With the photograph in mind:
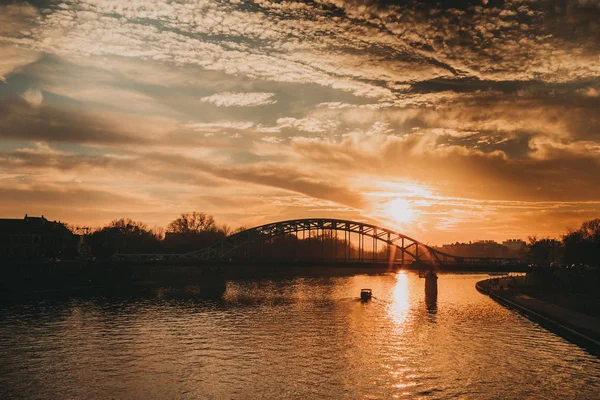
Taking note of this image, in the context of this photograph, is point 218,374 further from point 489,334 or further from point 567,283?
point 567,283

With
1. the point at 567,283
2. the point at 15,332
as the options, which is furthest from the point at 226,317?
the point at 567,283

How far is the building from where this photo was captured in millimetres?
117750

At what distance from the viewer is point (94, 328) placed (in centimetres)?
5538

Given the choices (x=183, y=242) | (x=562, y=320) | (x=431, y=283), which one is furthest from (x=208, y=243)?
(x=562, y=320)

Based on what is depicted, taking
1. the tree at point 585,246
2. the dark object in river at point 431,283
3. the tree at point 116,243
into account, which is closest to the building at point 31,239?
the tree at point 116,243

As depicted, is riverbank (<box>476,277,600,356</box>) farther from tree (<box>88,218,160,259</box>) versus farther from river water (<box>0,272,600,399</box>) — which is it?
tree (<box>88,218,160,259</box>)

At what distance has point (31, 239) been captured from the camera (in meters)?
122

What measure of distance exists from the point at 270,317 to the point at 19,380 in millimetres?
33266

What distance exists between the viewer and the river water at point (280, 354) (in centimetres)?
3334

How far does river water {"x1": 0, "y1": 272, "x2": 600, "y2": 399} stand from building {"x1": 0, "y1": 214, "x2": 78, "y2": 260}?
48.7 meters

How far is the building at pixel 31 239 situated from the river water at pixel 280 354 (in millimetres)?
48692

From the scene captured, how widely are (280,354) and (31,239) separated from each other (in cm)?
9736

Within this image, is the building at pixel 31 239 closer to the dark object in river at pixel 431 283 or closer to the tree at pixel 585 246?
the dark object in river at pixel 431 283

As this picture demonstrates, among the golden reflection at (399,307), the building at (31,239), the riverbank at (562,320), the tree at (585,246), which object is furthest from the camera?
the building at (31,239)
